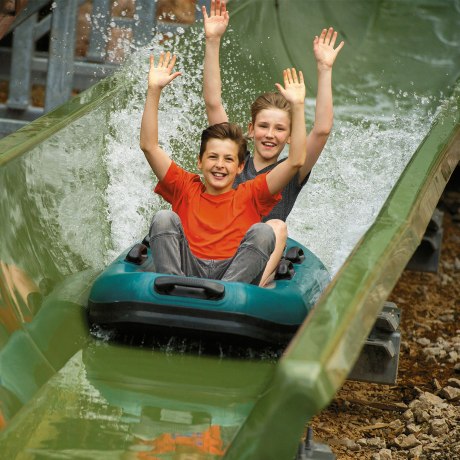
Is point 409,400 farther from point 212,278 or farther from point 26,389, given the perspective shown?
point 26,389

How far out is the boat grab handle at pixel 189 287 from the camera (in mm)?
3207

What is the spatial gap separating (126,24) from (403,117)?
65.5 inches

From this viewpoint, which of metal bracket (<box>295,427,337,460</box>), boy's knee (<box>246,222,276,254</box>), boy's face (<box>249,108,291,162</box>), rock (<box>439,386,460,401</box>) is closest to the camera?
metal bracket (<box>295,427,337,460</box>)

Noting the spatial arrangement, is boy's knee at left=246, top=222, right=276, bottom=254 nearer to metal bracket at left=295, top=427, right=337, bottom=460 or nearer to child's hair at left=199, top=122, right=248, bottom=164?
child's hair at left=199, top=122, right=248, bottom=164

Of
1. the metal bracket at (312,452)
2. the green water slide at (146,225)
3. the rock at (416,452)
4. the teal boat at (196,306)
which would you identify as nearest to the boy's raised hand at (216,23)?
the green water slide at (146,225)

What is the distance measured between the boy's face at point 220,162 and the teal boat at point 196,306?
1.43ft

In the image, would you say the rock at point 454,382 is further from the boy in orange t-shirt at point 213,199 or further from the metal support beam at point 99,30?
the metal support beam at point 99,30

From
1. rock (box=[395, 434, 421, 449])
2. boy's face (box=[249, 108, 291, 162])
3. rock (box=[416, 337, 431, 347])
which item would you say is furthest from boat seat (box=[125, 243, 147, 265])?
rock (box=[416, 337, 431, 347])

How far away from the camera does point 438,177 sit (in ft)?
12.9

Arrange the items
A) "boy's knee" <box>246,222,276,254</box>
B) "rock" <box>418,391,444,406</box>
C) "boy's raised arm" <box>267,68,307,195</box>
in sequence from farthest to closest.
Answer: "rock" <box>418,391,444,406</box> → "boy's raised arm" <box>267,68,307,195</box> → "boy's knee" <box>246,222,276,254</box>

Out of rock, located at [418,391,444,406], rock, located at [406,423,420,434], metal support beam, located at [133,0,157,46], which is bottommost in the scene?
rock, located at [406,423,420,434]

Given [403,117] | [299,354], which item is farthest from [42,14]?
[299,354]

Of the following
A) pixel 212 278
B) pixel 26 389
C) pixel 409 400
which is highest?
pixel 212 278

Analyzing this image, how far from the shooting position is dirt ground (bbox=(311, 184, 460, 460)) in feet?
12.3
